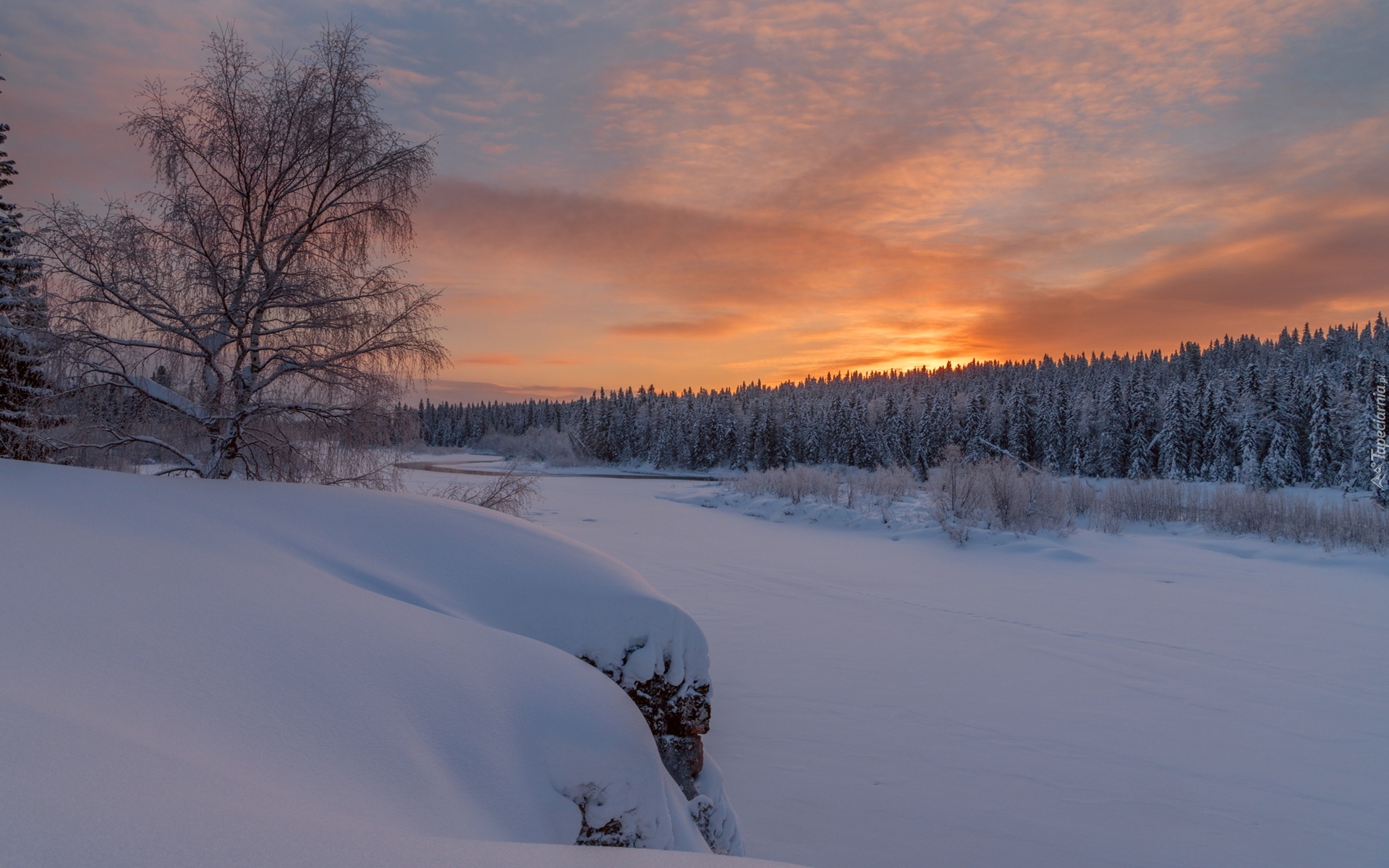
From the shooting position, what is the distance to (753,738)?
6547 millimetres

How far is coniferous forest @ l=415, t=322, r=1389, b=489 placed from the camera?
153ft

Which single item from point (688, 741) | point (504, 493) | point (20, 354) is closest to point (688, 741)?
point (688, 741)

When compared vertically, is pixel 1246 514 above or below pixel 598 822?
above

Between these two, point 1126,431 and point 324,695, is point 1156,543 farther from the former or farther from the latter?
point 1126,431

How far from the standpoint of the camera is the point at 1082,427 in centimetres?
6394

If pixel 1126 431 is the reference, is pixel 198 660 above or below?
below

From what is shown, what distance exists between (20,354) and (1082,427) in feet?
241

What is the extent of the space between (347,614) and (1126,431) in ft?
232

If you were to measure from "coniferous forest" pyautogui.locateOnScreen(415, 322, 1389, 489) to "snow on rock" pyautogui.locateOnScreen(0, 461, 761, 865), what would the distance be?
25.3 metres

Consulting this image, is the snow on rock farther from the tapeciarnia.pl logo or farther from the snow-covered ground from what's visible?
the tapeciarnia.pl logo

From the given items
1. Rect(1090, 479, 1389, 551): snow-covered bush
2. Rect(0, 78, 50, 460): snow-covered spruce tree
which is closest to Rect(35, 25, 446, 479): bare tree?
Rect(0, 78, 50, 460): snow-covered spruce tree

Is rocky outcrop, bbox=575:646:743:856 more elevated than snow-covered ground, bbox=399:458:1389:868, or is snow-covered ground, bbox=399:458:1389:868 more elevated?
rocky outcrop, bbox=575:646:743:856

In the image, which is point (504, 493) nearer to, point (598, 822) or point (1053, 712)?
point (598, 822)

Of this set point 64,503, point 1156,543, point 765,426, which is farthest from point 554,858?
point 765,426
